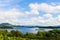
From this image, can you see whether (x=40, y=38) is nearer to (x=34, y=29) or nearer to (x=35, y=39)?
(x=35, y=39)

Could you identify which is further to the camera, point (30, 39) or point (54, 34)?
point (54, 34)

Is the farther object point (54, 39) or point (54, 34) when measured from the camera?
point (54, 34)

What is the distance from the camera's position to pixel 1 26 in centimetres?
1750

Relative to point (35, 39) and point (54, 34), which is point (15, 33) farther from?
point (54, 34)

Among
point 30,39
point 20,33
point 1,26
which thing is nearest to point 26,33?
point 20,33

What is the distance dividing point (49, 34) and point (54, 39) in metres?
1.17

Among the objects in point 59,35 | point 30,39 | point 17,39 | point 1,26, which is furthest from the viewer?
point 1,26

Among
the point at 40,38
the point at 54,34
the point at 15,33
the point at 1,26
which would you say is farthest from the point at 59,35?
the point at 1,26

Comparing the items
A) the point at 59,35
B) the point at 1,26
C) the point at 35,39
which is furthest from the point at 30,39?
the point at 1,26

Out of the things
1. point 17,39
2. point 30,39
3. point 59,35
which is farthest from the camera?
point 59,35

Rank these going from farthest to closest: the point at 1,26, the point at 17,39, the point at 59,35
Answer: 1. the point at 1,26
2. the point at 59,35
3. the point at 17,39

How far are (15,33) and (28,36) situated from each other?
43.7 inches

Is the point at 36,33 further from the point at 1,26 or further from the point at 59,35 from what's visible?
the point at 1,26

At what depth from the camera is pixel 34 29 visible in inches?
728
